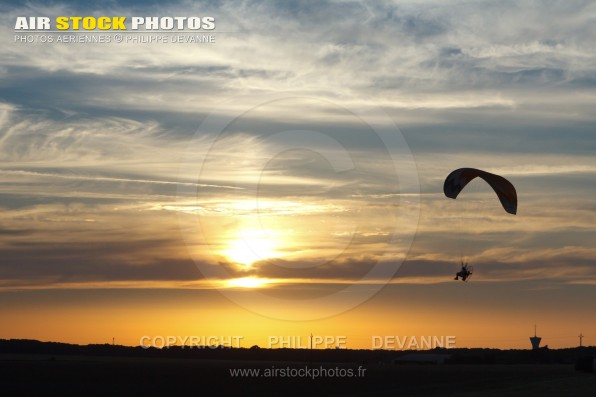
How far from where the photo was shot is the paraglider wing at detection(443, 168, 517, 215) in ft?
205

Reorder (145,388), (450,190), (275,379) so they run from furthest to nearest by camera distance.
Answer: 1. (275,379)
2. (145,388)
3. (450,190)

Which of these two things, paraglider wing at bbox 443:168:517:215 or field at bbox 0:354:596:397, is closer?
field at bbox 0:354:596:397

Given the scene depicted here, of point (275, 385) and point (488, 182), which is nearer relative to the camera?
point (488, 182)

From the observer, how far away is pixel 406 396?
57.9 meters

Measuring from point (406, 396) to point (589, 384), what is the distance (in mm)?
12183

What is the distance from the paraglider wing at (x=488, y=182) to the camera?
62.4m

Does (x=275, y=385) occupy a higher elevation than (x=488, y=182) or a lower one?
lower

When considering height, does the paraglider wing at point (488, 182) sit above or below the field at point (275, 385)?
above

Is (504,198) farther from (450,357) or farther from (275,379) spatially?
(450,357)

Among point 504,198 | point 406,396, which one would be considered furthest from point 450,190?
point 406,396

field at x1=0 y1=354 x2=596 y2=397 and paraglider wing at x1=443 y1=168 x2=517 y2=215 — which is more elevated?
paraglider wing at x1=443 y1=168 x2=517 y2=215

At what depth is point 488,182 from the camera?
6366 cm

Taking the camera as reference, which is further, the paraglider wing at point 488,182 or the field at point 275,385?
the paraglider wing at point 488,182

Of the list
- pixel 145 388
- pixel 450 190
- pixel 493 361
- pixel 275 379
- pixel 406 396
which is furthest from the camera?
pixel 493 361
